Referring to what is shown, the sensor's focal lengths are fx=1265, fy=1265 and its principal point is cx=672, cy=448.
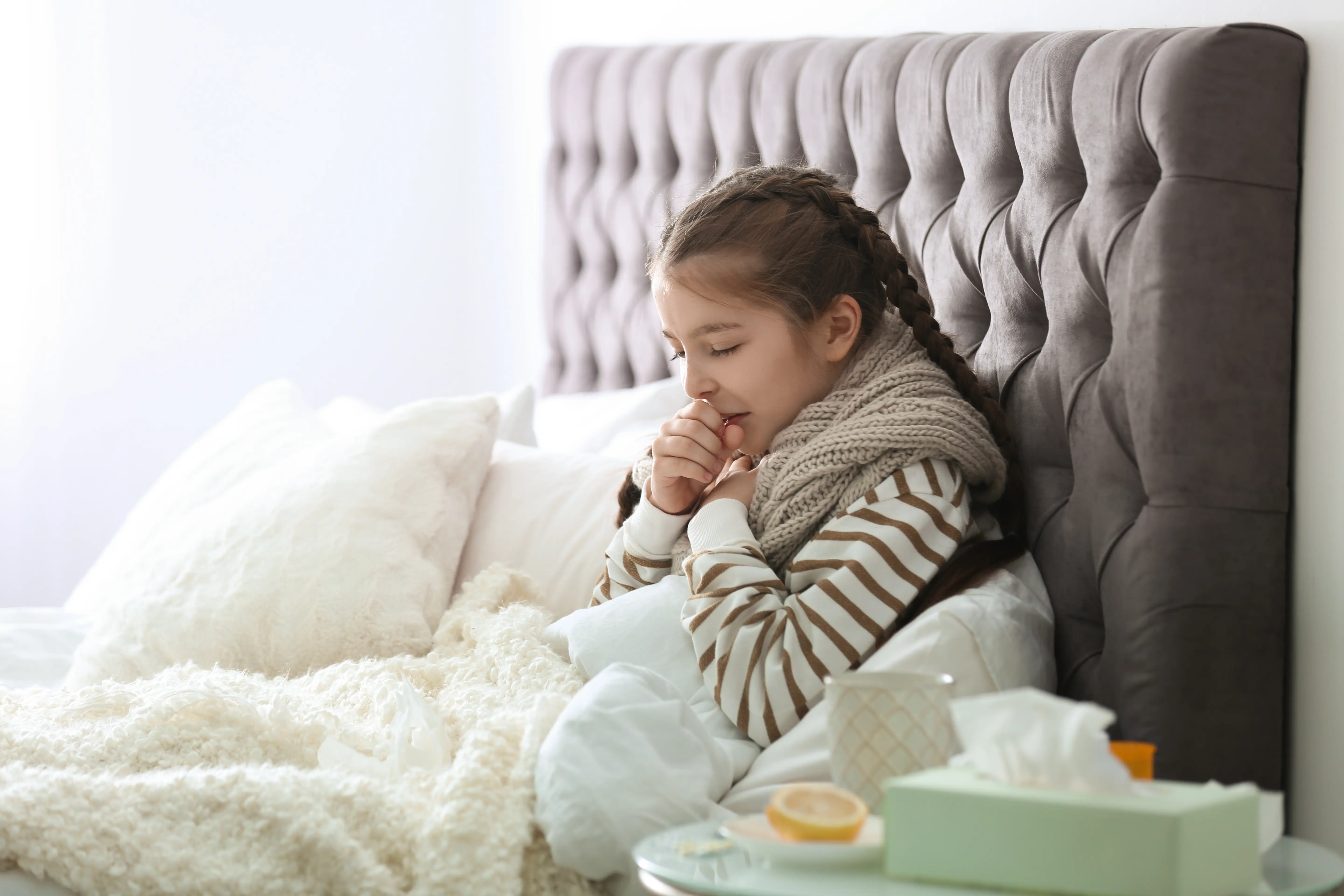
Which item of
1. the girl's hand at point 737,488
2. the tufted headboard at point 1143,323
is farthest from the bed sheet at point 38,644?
the tufted headboard at point 1143,323

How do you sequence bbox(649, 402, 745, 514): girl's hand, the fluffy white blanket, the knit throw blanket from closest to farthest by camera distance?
the fluffy white blanket < the knit throw blanket < bbox(649, 402, 745, 514): girl's hand

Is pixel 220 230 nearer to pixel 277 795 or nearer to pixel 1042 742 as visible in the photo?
pixel 277 795

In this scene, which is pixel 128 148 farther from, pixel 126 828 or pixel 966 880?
pixel 966 880

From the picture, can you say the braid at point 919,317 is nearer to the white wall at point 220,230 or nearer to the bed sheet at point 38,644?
the bed sheet at point 38,644

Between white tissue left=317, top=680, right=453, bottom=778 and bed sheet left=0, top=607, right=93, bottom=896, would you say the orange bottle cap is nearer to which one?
white tissue left=317, top=680, right=453, bottom=778

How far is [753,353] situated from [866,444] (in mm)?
168

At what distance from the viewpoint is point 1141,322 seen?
3.43 feet

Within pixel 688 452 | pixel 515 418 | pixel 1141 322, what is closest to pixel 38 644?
pixel 515 418

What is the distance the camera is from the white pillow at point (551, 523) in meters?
1.60

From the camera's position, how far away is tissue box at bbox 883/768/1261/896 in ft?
2.28

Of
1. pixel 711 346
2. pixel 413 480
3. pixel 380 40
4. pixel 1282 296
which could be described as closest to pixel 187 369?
pixel 380 40

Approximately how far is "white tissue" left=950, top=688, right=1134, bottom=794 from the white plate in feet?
0.28

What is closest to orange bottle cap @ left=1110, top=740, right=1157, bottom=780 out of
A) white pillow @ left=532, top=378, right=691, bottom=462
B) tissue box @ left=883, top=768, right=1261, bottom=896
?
tissue box @ left=883, top=768, right=1261, bottom=896

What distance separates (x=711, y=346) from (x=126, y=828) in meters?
0.68
